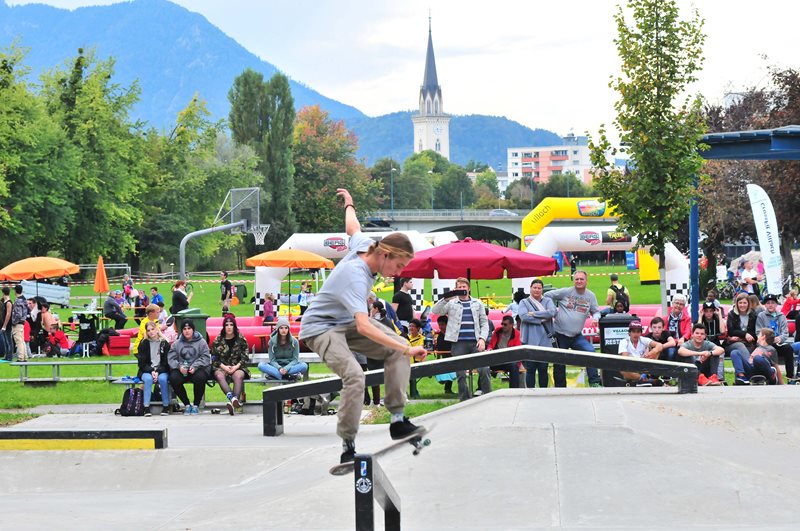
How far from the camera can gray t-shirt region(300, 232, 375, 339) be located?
665 centimetres

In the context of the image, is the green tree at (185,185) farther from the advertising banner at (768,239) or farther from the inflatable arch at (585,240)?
the advertising banner at (768,239)

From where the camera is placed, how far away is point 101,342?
22.3 meters

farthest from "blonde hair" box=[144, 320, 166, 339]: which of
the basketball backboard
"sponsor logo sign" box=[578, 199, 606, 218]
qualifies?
"sponsor logo sign" box=[578, 199, 606, 218]

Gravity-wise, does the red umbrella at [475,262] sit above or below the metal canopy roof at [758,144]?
below

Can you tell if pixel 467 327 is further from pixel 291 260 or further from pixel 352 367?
pixel 291 260

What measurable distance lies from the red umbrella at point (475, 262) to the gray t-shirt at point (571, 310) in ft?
12.6

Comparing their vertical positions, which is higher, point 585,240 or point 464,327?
point 585,240

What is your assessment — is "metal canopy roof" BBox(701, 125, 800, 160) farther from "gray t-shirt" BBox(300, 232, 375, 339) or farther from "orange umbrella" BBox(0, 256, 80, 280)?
"orange umbrella" BBox(0, 256, 80, 280)

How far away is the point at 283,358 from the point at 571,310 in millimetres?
4126

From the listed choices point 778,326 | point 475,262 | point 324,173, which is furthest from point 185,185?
point 778,326

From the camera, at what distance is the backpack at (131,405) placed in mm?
14609

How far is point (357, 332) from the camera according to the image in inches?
274

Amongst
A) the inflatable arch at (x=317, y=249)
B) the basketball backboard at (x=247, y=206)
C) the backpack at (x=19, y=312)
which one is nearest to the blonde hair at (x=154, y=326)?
the backpack at (x=19, y=312)

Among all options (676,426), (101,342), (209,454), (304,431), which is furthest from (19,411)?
(676,426)
